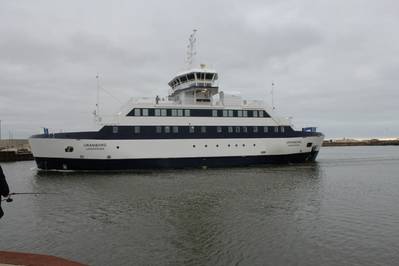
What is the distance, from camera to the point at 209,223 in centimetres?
1162

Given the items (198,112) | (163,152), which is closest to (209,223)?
(163,152)

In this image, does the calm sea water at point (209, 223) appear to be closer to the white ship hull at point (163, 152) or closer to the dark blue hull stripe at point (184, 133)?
the white ship hull at point (163, 152)

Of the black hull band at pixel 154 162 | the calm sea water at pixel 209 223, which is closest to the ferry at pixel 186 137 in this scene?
the black hull band at pixel 154 162

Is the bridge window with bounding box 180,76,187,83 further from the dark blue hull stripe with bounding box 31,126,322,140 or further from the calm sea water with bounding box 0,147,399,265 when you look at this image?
the calm sea water with bounding box 0,147,399,265

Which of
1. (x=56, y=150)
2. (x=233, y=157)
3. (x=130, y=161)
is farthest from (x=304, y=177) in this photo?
(x=56, y=150)

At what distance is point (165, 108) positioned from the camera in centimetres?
2822

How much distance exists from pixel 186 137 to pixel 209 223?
672 inches

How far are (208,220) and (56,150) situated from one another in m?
18.4

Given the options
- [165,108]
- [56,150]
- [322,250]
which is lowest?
[322,250]

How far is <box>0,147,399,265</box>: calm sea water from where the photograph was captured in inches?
341

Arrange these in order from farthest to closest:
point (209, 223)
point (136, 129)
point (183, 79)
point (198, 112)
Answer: point (183, 79) < point (198, 112) < point (136, 129) < point (209, 223)

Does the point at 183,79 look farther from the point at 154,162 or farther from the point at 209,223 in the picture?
the point at 209,223

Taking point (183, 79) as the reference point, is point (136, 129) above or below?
below

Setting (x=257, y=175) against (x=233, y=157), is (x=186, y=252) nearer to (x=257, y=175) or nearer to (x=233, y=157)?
(x=257, y=175)
